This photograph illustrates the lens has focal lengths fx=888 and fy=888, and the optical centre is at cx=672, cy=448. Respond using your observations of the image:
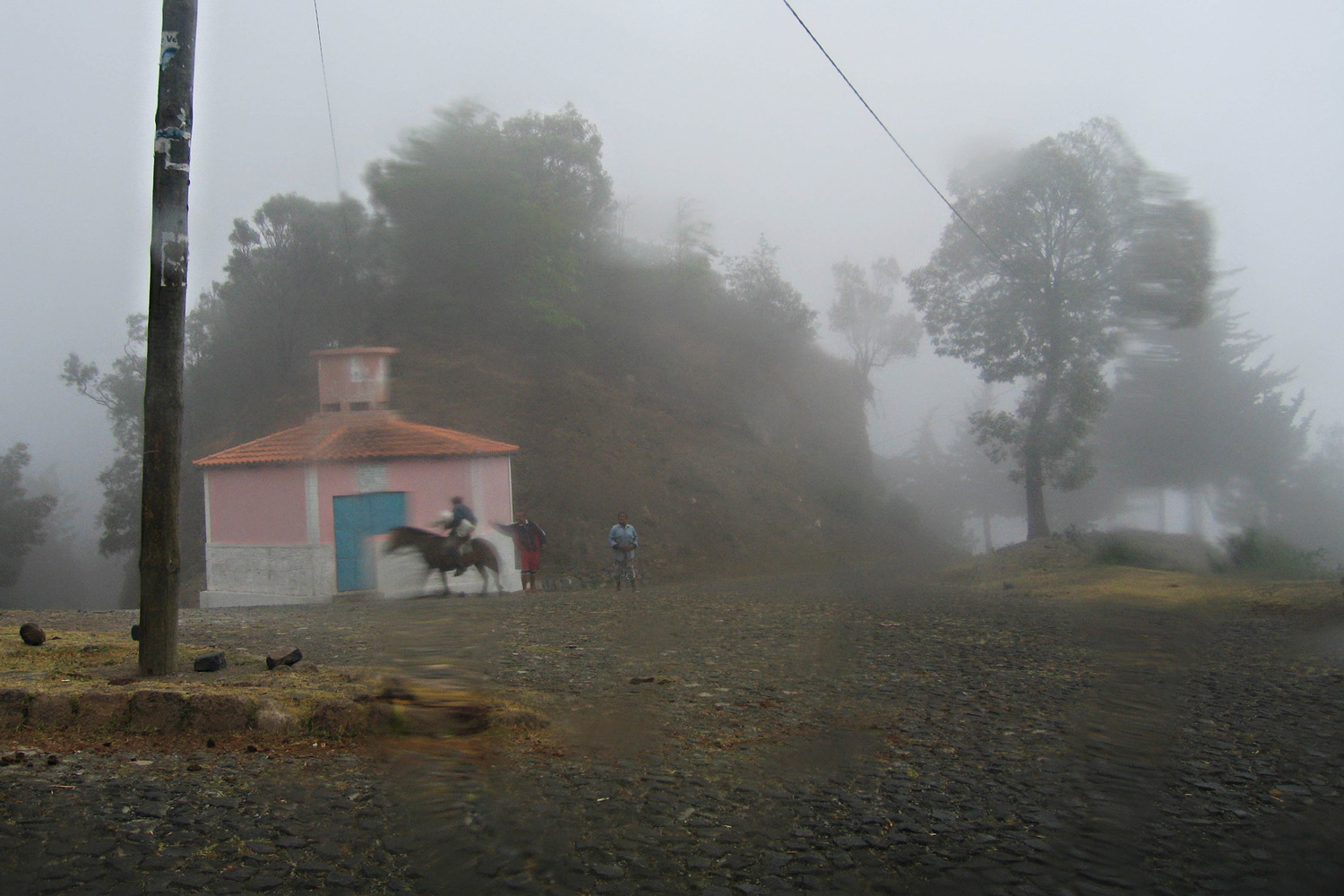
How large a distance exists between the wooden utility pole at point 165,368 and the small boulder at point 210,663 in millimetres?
133

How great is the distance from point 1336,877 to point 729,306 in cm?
843

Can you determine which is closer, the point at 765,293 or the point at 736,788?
the point at 736,788

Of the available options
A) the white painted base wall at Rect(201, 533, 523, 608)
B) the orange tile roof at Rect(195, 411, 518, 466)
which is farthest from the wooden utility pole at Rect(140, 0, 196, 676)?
the orange tile roof at Rect(195, 411, 518, 466)

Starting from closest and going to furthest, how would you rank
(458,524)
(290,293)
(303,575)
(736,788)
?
(458,524), (303,575), (290,293), (736,788)

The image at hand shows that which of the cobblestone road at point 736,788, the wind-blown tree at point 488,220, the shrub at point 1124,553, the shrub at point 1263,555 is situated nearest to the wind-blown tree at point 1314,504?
the shrub at point 1263,555

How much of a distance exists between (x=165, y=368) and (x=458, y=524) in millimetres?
3653

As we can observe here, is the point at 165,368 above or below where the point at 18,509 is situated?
above

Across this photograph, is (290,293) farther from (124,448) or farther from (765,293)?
(765,293)

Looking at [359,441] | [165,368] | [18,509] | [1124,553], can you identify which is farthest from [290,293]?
[1124,553]

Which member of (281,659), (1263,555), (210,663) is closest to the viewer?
(281,659)

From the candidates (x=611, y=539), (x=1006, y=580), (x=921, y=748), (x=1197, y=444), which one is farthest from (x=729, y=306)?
(x=921, y=748)

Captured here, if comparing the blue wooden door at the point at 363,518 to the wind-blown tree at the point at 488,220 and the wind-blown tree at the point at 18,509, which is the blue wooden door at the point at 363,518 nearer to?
the wind-blown tree at the point at 488,220

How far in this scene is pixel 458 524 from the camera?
165 centimetres

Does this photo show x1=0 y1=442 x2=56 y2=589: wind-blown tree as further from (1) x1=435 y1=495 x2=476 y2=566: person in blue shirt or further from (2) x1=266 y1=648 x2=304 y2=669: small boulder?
(1) x1=435 y1=495 x2=476 y2=566: person in blue shirt
